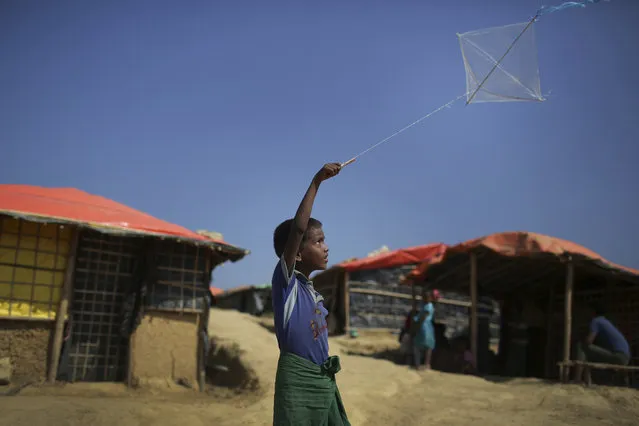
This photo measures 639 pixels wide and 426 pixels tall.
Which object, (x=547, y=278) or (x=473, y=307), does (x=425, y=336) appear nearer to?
(x=473, y=307)

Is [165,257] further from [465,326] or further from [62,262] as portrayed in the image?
[465,326]

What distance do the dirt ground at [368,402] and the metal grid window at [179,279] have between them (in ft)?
4.32

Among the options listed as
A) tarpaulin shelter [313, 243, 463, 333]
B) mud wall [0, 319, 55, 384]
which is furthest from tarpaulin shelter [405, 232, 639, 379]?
mud wall [0, 319, 55, 384]

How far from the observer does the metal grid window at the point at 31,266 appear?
8.08m

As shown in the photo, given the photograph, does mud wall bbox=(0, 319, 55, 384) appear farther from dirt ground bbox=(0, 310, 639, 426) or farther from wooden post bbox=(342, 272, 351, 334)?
wooden post bbox=(342, 272, 351, 334)

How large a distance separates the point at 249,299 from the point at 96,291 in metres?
20.1

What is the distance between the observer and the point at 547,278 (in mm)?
11734

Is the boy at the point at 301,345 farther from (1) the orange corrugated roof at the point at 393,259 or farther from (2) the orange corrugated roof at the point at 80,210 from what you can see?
(1) the orange corrugated roof at the point at 393,259

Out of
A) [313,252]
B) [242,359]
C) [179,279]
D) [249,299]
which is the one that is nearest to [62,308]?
[179,279]

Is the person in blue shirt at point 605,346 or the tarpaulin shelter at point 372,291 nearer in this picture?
the person in blue shirt at point 605,346

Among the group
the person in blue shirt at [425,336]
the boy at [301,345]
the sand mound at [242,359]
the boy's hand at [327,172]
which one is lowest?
the sand mound at [242,359]

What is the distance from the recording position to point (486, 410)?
6559mm

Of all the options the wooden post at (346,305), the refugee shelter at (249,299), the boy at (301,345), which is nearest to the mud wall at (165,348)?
the boy at (301,345)

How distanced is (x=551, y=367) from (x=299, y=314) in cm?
1101
